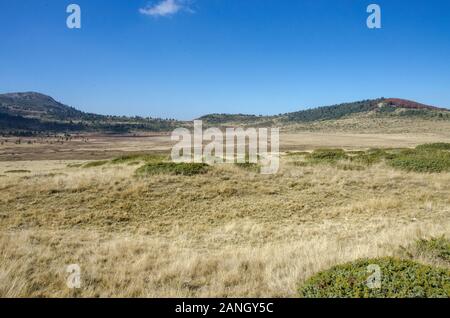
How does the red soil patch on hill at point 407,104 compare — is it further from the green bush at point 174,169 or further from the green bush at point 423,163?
the green bush at point 174,169

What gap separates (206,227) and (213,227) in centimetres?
29

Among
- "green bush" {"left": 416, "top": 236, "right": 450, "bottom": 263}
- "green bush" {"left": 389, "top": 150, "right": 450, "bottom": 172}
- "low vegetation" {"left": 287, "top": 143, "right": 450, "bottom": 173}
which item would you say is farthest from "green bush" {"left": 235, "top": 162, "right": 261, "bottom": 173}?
"green bush" {"left": 416, "top": 236, "right": 450, "bottom": 263}

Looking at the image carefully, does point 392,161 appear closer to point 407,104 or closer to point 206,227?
point 206,227

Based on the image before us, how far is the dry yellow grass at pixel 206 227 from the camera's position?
24.3 ft

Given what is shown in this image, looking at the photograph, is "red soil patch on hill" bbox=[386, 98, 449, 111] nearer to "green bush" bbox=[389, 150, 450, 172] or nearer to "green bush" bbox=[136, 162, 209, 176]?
"green bush" bbox=[389, 150, 450, 172]

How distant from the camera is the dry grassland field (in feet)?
24.3

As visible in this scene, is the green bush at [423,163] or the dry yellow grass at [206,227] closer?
the dry yellow grass at [206,227]

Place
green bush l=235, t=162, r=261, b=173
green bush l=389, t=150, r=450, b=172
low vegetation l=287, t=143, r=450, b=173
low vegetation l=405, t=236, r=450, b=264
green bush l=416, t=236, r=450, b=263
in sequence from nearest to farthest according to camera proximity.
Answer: low vegetation l=405, t=236, r=450, b=264 < green bush l=416, t=236, r=450, b=263 < green bush l=235, t=162, r=261, b=173 < green bush l=389, t=150, r=450, b=172 < low vegetation l=287, t=143, r=450, b=173

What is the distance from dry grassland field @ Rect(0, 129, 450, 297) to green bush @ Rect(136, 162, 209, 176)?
432 millimetres

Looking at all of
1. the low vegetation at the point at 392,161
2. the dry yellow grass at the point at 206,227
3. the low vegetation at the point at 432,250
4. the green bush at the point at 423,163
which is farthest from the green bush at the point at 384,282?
the green bush at the point at 423,163

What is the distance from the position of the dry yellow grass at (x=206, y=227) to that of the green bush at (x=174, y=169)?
89 centimetres

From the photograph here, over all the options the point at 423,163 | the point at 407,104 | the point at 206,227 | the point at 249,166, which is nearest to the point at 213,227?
the point at 206,227

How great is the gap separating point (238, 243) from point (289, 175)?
1223 cm

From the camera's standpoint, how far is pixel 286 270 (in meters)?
7.89
